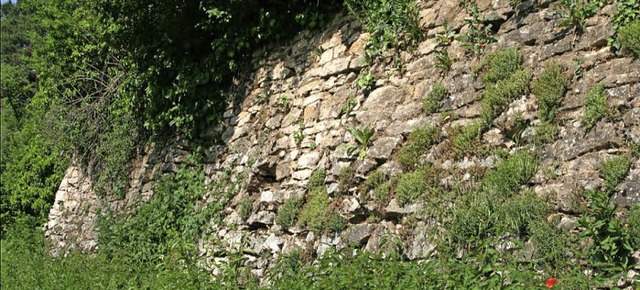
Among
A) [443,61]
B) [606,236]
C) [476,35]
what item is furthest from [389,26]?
[606,236]

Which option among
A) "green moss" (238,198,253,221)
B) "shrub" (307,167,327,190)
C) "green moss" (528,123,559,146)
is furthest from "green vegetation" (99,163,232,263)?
"green moss" (528,123,559,146)

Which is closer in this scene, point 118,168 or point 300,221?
point 300,221

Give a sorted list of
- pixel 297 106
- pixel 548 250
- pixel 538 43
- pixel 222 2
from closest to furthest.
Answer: pixel 548 250 → pixel 538 43 → pixel 297 106 → pixel 222 2

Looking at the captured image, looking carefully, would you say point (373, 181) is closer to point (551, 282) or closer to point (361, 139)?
point (361, 139)

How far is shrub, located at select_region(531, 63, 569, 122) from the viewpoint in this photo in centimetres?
516

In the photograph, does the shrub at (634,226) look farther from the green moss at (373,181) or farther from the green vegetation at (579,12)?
the green moss at (373,181)

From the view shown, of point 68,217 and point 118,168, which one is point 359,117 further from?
point 68,217

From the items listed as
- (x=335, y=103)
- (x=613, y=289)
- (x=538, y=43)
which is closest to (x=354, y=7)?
(x=335, y=103)

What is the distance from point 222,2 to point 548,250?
6206 millimetres

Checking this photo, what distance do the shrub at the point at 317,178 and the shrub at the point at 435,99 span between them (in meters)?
1.40

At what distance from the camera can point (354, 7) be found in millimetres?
7785

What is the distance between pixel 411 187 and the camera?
5629 mm

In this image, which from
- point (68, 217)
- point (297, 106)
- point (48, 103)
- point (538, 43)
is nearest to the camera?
point (538, 43)

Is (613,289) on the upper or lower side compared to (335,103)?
lower
